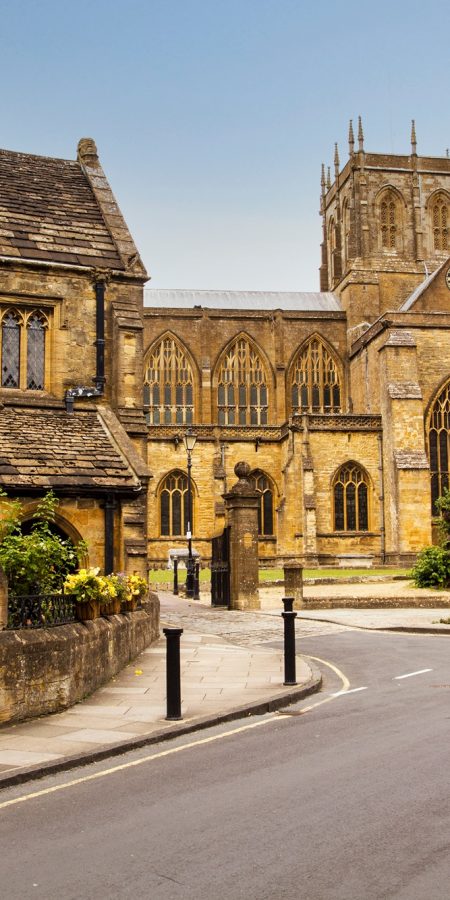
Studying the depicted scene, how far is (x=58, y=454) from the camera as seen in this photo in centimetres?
1570

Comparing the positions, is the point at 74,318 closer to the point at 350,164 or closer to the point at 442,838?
the point at 442,838

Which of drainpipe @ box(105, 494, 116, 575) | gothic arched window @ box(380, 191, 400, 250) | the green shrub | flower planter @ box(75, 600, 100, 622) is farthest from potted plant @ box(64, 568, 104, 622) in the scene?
gothic arched window @ box(380, 191, 400, 250)

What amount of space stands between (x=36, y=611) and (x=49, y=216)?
12331 millimetres

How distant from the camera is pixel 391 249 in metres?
58.7

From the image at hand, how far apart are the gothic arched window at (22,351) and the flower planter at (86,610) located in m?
8.39

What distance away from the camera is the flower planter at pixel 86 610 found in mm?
10617


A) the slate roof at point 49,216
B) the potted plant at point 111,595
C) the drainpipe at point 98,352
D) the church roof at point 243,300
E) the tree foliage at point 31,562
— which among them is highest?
the church roof at point 243,300

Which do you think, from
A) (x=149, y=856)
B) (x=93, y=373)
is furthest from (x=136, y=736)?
(x=93, y=373)

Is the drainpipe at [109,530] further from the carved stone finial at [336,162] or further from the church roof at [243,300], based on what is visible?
the carved stone finial at [336,162]

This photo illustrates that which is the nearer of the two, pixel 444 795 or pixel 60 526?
pixel 444 795

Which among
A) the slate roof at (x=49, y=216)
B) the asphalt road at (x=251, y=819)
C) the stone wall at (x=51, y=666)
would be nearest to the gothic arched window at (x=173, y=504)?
the slate roof at (x=49, y=216)

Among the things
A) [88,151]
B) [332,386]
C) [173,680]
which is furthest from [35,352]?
[332,386]

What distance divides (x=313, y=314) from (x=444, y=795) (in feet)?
169

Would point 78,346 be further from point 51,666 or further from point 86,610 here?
point 51,666
